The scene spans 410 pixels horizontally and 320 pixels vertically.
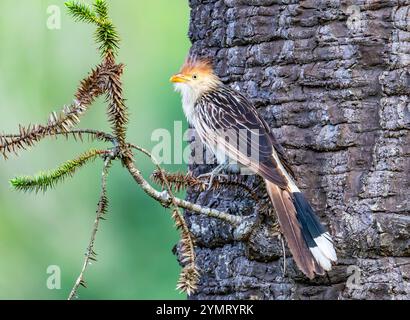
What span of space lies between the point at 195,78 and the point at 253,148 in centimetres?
57

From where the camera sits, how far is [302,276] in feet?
14.3

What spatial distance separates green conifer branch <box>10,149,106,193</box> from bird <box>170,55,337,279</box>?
3.11 feet

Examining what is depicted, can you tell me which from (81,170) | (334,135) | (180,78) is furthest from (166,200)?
(81,170)

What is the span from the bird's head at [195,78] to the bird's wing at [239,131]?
2.2 inches

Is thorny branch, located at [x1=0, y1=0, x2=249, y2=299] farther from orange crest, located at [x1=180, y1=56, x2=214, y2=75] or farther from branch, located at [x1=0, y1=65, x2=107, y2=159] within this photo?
orange crest, located at [x1=180, y1=56, x2=214, y2=75]

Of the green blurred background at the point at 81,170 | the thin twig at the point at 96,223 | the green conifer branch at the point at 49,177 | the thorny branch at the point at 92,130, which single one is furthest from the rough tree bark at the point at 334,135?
the green blurred background at the point at 81,170

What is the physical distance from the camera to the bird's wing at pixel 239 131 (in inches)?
182

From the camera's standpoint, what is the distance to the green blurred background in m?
7.58

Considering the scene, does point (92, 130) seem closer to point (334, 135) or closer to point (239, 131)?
point (334, 135)

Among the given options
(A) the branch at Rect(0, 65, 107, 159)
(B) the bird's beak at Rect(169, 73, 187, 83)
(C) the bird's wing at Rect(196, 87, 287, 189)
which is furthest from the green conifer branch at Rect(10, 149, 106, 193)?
(B) the bird's beak at Rect(169, 73, 187, 83)

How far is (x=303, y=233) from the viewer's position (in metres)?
4.34

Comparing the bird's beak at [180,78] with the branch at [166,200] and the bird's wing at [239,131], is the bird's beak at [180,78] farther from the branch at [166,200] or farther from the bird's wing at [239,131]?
the branch at [166,200]

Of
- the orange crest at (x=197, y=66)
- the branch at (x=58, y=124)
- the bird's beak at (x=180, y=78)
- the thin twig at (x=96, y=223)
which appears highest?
the bird's beak at (x=180, y=78)

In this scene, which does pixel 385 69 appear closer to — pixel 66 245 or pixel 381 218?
pixel 381 218
